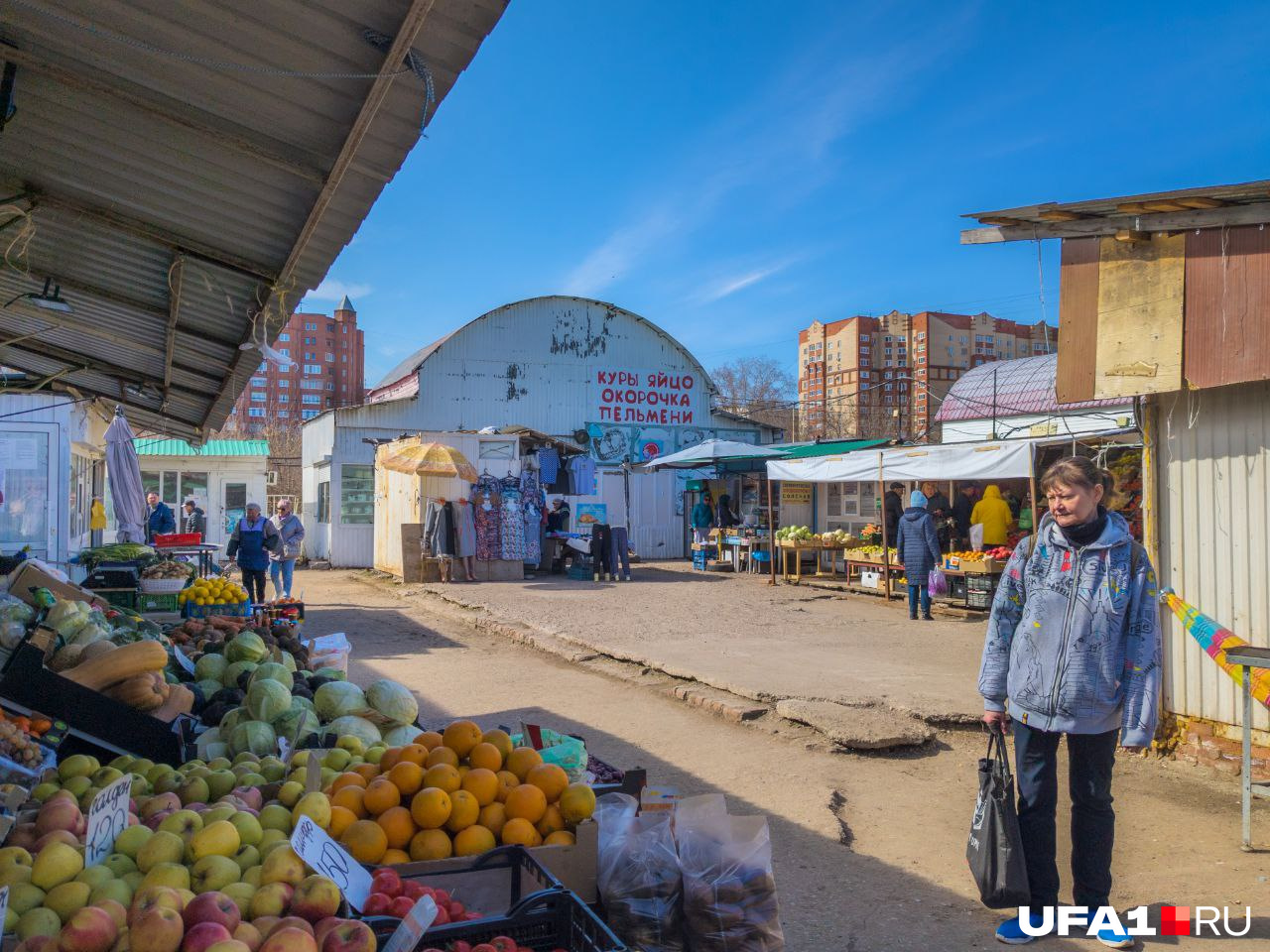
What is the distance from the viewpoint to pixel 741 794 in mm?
5570

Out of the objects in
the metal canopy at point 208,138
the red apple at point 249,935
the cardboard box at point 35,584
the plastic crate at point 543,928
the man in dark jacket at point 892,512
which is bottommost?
the plastic crate at point 543,928

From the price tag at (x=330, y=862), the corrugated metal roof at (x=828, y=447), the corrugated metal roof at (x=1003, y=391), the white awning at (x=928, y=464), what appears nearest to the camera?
the price tag at (x=330, y=862)

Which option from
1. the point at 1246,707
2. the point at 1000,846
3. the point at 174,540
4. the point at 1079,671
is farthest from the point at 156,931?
the point at 174,540

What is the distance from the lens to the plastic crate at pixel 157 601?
30.1 feet

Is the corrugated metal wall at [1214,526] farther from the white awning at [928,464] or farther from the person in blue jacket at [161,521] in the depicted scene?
the person in blue jacket at [161,521]

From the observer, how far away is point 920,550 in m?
13.1

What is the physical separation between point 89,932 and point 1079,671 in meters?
3.42

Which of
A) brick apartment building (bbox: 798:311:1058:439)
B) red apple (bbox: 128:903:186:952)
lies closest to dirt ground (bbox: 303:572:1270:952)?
red apple (bbox: 128:903:186:952)

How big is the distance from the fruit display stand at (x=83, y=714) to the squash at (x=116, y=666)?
0.97ft

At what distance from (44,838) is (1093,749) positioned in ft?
12.1

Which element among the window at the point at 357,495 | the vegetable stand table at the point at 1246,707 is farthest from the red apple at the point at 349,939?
the window at the point at 357,495

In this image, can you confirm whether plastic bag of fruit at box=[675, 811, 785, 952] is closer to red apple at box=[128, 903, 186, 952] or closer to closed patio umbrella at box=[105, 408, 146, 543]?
red apple at box=[128, 903, 186, 952]

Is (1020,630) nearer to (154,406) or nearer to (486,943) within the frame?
(486,943)

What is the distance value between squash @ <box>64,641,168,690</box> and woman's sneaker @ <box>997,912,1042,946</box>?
398cm
